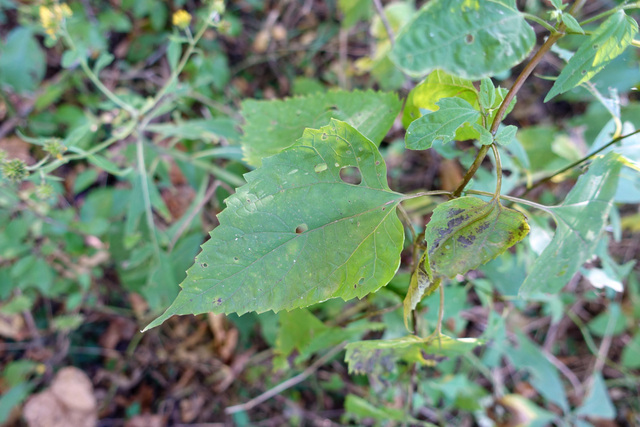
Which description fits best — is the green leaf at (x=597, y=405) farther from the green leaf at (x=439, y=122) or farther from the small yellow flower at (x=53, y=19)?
the small yellow flower at (x=53, y=19)

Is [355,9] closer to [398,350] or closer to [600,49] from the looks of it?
[600,49]

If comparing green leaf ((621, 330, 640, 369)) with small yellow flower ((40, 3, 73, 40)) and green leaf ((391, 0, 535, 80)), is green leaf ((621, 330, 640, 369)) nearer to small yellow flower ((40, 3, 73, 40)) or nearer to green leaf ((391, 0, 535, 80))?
green leaf ((391, 0, 535, 80))

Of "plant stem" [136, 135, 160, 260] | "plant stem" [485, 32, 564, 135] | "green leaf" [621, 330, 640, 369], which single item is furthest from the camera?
"green leaf" [621, 330, 640, 369]

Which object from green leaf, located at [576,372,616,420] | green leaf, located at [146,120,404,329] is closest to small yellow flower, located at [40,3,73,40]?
green leaf, located at [146,120,404,329]

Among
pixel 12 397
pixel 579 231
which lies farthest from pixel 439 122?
pixel 12 397

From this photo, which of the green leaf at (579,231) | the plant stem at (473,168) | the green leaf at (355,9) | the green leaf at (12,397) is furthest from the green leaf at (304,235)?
the green leaf at (12,397)

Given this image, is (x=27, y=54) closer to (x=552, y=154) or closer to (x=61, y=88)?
(x=61, y=88)

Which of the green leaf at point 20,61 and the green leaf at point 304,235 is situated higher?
the green leaf at point 20,61
